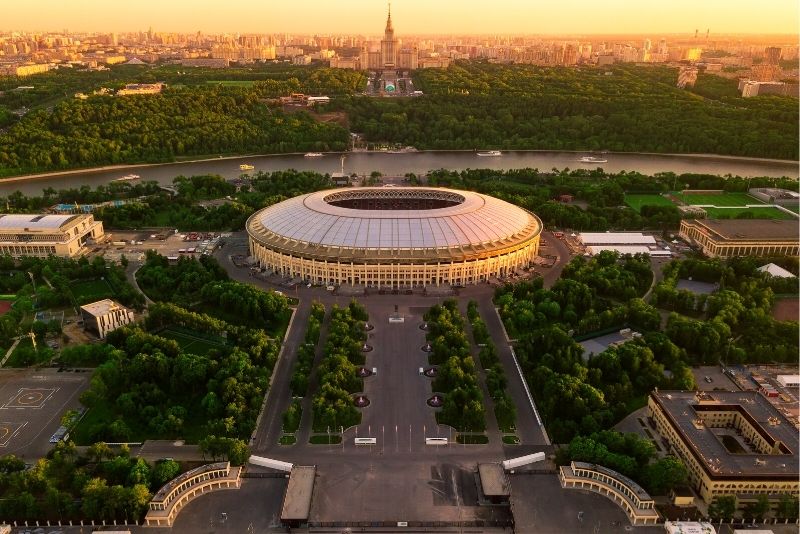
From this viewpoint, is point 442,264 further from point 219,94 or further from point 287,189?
point 219,94

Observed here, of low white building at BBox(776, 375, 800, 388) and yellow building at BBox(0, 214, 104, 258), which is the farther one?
yellow building at BBox(0, 214, 104, 258)

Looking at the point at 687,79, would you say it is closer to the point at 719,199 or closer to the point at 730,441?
the point at 719,199

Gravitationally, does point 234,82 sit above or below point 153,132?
above

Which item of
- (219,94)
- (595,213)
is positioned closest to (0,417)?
(595,213)

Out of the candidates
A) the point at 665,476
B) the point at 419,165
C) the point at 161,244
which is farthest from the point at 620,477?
the point at 419,165

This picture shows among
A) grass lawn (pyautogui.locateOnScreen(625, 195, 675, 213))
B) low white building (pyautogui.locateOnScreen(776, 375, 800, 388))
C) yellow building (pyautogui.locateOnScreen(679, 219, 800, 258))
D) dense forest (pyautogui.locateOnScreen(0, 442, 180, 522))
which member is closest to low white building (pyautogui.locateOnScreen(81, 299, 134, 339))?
dense forest (pyautogui.locateOnScreen(0, 442, 180, 522))

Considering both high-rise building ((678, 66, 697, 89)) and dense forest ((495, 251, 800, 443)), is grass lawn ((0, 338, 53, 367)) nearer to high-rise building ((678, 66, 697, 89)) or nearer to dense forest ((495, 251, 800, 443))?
dense forest ((495, 251, 800, 443))
